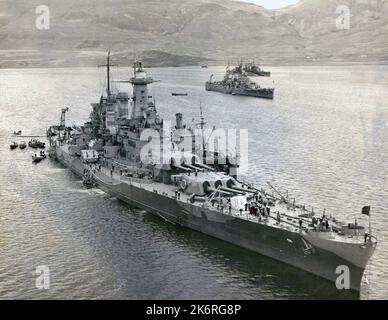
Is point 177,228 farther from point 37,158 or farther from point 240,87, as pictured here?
point 240,87

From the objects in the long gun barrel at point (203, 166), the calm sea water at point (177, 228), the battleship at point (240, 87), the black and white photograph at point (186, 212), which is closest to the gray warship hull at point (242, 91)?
the battleship at point (240, 87)

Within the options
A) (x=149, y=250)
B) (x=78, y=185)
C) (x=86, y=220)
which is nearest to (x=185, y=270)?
(x=149, y=250)

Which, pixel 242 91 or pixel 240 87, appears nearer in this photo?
pixel 242 91

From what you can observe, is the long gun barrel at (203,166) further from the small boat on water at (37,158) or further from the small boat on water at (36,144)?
the small boat on water at (36,144)

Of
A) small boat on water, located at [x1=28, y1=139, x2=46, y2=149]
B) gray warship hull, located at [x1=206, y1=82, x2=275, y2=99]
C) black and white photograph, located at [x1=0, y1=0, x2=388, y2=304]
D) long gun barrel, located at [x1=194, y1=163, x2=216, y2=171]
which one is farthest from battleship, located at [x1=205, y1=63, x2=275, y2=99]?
long gun barrel, located at [x1=194, y1=163, x2=216, y2=171]

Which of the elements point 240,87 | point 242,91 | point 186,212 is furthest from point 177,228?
point 240,87

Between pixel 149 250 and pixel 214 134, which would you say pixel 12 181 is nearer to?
pixel 149 250
